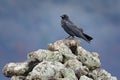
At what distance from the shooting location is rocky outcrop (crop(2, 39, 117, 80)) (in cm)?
3469

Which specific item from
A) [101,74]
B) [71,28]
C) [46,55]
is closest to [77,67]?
[46,55]

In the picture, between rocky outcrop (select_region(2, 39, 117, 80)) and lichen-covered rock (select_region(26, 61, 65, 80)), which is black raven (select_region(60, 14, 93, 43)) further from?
lichen-covered rock (select_region(26, 61, 65, 80))

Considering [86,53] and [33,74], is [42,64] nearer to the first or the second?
[33,74]

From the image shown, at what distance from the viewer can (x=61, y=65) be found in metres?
35.3

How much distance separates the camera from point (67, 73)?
115 feet

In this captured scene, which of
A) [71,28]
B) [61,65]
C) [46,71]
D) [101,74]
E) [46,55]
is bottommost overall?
[46,71]

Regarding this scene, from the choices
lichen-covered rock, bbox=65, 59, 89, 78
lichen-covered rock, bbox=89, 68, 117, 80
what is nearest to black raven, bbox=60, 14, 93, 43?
lichen-covered rock, bbox=89, 68, 117, 80

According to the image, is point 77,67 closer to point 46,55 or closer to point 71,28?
point 46,55

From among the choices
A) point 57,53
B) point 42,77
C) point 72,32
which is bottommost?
point 42,77

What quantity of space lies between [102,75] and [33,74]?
594 cm

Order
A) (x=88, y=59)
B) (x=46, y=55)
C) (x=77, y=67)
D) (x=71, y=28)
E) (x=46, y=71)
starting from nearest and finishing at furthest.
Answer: (x=46, y=71), (x=77, y=67), (x=46, y=55), (x=88, y=59), (x=71, y=28)

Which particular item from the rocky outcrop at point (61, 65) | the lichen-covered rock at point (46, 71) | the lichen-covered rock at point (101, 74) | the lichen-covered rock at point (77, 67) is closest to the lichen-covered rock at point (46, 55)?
the rocky outcrop at point (61, 65)

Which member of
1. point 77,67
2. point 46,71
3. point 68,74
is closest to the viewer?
point 46,71

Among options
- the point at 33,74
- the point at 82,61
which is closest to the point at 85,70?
the point at 82,61
